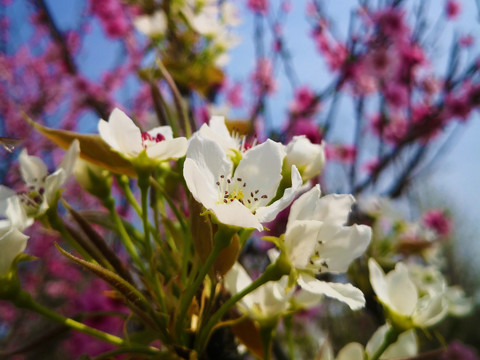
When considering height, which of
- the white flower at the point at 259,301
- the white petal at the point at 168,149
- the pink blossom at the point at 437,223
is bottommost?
the pink blossom at the point at 437,223

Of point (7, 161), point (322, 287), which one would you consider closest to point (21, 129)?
point (7, 161)

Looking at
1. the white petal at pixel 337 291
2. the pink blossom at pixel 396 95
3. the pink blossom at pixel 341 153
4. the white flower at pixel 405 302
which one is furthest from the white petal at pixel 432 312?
the pink blossom at pixel 396 95

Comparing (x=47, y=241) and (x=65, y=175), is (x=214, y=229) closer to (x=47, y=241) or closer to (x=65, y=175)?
(x=65, y=175)

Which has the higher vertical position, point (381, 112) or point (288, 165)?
point (288, 165)

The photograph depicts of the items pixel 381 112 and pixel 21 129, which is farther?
pixel 21 129

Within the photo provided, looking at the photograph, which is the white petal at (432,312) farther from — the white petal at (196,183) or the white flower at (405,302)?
the white petal at (196,183)

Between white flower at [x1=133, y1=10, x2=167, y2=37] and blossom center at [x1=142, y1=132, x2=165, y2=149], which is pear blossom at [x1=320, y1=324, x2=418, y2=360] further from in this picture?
white flower at [x1=133, y1=10, x2=167, y2=37]

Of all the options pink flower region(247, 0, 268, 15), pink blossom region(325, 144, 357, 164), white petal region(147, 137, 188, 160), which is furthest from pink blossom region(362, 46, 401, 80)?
white petal region(147, 137, 188, 160)
